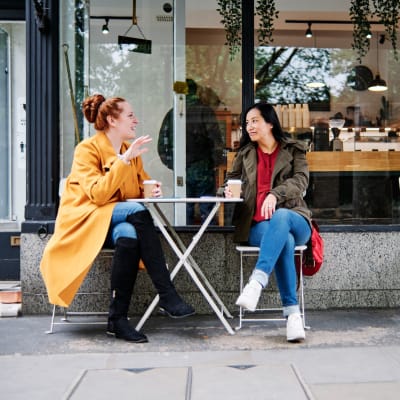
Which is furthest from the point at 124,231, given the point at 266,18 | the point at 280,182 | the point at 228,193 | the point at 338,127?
the point at 338,127

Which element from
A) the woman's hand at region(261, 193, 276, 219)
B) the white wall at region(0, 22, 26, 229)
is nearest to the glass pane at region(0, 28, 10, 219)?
the white wall at region(0, 22, 26, 229)

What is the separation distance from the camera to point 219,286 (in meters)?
4.65

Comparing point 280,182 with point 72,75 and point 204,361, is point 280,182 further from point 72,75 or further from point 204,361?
point 72,75

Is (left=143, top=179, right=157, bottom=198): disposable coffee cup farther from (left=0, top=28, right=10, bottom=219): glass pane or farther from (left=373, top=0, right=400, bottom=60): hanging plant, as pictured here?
(left=373, top=0, right=400, bottom=60): hanging plant

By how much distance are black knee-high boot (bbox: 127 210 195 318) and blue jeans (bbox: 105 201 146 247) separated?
4 centimetres

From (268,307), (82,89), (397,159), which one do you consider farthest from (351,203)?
(82,89)

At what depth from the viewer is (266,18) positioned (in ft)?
18.7

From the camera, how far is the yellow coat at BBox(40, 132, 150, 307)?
12.7ft

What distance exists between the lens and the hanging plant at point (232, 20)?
5254 millimetres

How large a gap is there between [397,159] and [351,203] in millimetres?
959

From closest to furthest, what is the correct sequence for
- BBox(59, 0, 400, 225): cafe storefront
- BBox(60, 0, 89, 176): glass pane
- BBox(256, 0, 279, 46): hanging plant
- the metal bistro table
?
the metal bistro table < BBox(60, 0, 89, 176): glass pane < BBox(59, 0, 400, 225): cafe storefront < BBox(256, 0, 279, 46): hanging plant

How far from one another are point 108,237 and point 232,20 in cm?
237

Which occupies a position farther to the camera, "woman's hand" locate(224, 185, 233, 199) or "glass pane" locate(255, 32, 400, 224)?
"glass pane" locate(255, 32, 400, 224)

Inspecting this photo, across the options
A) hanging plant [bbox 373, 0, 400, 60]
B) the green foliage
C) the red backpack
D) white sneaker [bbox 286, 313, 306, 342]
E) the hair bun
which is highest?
hanging plant [bbox 373, 0, 400, 60]
